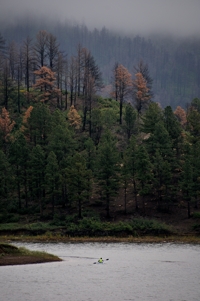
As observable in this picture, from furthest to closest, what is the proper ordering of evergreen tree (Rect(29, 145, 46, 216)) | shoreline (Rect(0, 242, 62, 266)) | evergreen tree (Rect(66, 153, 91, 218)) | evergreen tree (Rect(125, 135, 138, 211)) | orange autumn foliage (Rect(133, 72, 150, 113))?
orange autumn foliage (Rect(133, 72, 150, 113))
evergreen tree (Rect(29, 145, 46, 216))
evergreen tree (Rect(125, 135, 138, 211))
evergreen tree (Rect(66, 153, 91, 218))
shoreline (Rect(0, 242, 62, 266))

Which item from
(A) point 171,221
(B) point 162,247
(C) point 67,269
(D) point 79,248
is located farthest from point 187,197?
(C) point 67,269

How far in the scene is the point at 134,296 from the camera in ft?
117

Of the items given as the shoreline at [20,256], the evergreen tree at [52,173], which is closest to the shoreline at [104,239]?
the evergreen tree at [52,173]

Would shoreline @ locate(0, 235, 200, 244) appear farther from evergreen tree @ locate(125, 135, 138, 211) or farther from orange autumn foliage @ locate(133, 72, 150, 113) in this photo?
orange autumn foliage @ locate(133, 72, 150, 113)

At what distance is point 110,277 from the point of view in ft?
139

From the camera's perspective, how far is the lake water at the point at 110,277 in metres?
35.6

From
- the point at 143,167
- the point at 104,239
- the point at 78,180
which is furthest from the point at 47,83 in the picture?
the point at 104,239

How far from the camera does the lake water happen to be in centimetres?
3559

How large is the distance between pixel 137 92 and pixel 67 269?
78003mm

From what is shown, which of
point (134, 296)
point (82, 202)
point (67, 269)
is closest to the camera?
point (134, 296)

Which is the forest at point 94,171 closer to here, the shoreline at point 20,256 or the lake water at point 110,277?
the lake water at point 110,277

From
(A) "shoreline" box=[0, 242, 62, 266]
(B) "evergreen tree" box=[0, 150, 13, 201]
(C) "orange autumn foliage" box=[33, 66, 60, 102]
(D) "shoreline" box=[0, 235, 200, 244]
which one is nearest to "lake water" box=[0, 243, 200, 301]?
(A) "shoreline" box=[0, 242, 62, 266]

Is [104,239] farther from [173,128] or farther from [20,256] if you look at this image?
[173,128]

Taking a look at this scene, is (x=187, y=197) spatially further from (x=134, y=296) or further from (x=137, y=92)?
(x=137, y=92)
